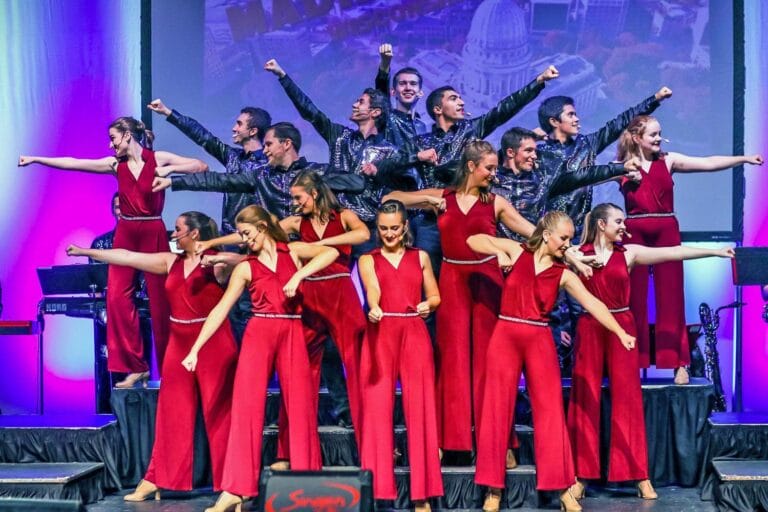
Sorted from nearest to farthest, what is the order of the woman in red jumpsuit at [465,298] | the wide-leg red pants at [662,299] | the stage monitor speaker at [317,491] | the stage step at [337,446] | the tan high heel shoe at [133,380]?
the stage monitor speaker at [317,491] → the woman in red jumpsuit at [465,298] → the stage step at [337,446] → the wide-leg red pants at [662,299] → the tan high heel shoe at [133,380]

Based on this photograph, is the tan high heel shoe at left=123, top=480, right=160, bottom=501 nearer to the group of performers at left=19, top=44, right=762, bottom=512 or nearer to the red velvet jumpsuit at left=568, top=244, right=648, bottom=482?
the group of performers at left=19, top=44, right=762, bottom=512

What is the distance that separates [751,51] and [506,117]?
2728mm

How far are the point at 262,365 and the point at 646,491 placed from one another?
7.42 feet

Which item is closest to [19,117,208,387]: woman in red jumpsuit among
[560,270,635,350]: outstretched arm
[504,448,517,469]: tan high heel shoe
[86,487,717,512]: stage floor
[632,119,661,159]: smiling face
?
[86,487,717,512]: stage floor

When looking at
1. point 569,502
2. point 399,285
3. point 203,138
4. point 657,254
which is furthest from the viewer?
point 203,138

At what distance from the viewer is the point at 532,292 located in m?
6.48

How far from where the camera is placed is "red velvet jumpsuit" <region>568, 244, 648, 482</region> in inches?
272

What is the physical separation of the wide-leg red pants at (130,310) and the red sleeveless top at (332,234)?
111 centimetres

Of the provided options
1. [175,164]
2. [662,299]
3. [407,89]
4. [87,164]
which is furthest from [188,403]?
[662,299]

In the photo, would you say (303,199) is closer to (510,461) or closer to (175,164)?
(175,164)

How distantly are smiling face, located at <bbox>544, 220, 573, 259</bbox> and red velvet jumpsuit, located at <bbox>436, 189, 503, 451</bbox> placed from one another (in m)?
0.39

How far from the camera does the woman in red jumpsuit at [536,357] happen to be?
6.48m

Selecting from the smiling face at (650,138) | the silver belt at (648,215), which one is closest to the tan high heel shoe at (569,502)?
the silver belt at (648,215)

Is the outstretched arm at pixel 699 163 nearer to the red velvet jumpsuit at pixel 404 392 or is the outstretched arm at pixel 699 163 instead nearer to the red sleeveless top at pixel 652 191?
the red sleeveless top at pixel 652 191
